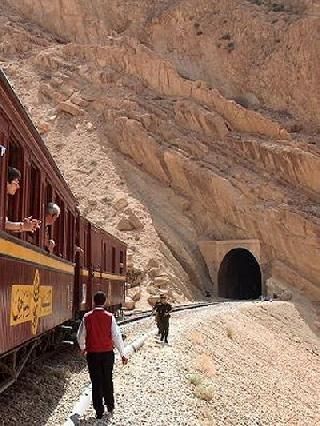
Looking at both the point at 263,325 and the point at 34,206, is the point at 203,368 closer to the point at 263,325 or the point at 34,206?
the point at 34,206

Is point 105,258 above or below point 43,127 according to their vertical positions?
below

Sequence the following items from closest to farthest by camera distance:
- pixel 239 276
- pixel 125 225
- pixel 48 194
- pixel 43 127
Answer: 1. pixel 48 194
2. pixel 125 225
3. pixel 43 127
4. pixel 239 276

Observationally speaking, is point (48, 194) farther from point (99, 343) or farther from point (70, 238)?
point (99, 343)

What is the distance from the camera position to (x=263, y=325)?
28406 millimetres

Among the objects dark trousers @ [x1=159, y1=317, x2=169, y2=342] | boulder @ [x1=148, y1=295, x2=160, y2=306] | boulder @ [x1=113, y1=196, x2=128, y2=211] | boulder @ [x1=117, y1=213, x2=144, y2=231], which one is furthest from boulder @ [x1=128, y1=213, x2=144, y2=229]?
dark trousers @ [x1=159, y1=317, x2=169, y2=342]

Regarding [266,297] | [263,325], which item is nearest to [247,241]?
[266,297]

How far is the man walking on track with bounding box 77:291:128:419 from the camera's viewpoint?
764 cm

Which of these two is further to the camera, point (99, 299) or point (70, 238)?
point (70, 238)

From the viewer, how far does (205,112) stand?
43.7 metres

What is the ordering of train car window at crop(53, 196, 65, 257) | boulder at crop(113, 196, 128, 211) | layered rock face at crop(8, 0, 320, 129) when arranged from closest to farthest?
train car window at crop(53, 196, 65, 257) → boulder at crop(113, 196, 128, 211) → layered rock face at crop(8, 0, 320, 129)

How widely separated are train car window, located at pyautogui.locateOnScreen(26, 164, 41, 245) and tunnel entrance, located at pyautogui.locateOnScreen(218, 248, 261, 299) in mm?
31960

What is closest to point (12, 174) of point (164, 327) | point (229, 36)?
point (164, 327)

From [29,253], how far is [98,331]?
1328 millimetres

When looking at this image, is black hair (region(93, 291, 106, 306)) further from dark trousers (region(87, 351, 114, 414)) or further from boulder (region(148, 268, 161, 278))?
boulder (region(148, 268, 161, 278))
